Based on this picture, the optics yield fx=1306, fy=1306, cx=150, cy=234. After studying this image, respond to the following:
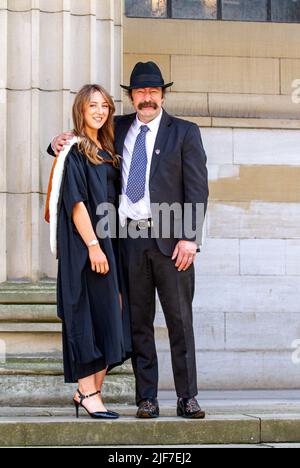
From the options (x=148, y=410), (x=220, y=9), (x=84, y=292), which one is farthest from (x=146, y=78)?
(x=220, y=9)

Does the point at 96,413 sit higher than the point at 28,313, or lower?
lower

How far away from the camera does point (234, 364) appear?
11422 millimetres

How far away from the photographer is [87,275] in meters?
8.55

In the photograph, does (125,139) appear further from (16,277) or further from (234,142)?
(234,142)

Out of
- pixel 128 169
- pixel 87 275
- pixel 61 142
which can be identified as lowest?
pixel 87 275

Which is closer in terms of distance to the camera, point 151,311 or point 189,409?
point 189,409

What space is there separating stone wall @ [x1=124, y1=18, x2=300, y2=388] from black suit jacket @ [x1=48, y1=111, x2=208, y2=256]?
2.92 m

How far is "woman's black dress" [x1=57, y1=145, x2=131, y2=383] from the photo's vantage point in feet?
27.8

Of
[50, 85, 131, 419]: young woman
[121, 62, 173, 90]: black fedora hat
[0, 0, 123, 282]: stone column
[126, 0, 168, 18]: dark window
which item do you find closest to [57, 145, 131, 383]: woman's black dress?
[50, 85, 131, 419]: young woman

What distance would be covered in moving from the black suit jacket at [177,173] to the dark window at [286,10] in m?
3.72

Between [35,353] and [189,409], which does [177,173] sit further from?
[35,353]

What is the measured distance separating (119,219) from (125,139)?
578 millimetres

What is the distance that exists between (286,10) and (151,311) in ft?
14.7

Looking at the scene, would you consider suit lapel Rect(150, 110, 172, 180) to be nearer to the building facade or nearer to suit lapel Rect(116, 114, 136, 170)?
suit lapel Rect(116, 114, 136, 170)
